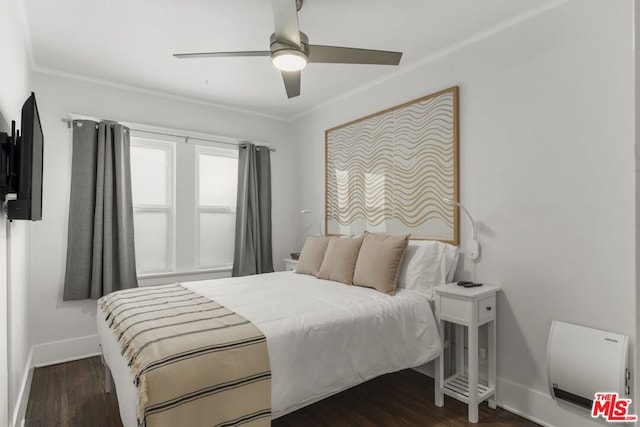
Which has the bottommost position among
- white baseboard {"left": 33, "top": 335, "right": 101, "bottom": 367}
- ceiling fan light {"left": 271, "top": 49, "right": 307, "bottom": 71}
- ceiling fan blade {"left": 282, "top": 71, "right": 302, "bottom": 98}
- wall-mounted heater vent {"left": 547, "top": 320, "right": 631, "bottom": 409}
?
white baseboard {"left": 33, "top": 335, "right": 101, "bottom": 367}

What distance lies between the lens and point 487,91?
2639 millimetres

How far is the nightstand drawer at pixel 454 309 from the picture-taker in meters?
2.32

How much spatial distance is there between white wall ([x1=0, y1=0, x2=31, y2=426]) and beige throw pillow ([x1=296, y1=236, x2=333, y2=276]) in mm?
2165

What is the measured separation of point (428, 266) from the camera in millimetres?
2764

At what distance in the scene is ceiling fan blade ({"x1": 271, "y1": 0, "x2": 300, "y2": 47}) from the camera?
5.74 feet

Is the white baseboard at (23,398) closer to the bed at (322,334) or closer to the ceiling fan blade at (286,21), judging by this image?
the bed at (322,334)

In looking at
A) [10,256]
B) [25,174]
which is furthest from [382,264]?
[10,256]

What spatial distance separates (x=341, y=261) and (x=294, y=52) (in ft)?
5.73

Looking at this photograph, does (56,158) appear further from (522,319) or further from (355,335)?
(522,319)

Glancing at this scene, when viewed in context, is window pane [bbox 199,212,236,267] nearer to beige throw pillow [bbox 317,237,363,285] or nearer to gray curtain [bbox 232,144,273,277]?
gray curtain [bbox 232,144,273,277]

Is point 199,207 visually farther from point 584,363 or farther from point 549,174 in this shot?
point 584,363

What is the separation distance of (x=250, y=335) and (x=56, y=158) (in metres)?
2.83

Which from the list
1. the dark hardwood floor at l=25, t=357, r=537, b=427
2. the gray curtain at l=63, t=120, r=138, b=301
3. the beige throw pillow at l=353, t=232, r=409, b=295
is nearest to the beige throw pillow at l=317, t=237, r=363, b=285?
the beige throw pillow at l=353, t=232, r=409, b=295

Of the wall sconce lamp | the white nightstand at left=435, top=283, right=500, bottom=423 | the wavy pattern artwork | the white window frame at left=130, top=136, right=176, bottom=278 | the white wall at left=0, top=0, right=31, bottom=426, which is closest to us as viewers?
the white wall at left=0, top=0, right=31, bottom=426
